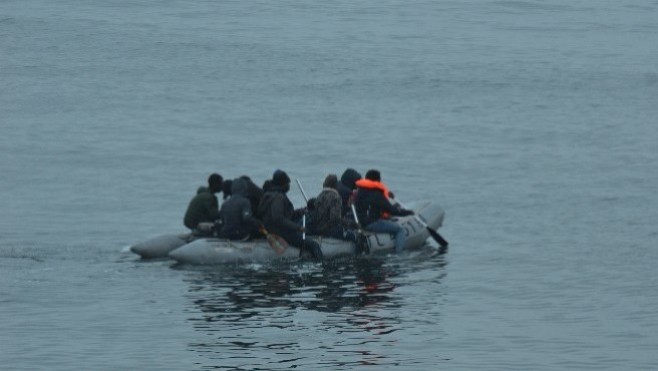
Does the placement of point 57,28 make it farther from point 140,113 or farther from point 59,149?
point 59,149

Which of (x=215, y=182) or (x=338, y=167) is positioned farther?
(x=338, y=167)

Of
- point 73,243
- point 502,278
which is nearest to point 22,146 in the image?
point 73,243

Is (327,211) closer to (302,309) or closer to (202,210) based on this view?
(202,210)

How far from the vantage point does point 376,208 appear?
29906 millimetres

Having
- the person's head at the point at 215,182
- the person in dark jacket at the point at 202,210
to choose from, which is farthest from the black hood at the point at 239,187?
the person in dark jacket at the point at 202,210

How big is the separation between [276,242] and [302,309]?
4.17 meters

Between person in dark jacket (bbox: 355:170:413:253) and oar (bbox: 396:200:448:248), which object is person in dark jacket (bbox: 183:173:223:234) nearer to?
person in dark jacket (bbox: 355:170:413:253)

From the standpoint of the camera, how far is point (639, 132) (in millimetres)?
50531

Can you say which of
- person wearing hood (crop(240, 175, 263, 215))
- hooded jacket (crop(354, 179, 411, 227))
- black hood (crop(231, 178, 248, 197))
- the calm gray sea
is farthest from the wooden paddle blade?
hooded jacket (crop(354, 179, 411, 227))

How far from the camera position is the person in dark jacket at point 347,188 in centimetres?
2986

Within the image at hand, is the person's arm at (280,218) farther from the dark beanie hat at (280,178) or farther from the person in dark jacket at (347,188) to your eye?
the person in dark jacket at (347,188)

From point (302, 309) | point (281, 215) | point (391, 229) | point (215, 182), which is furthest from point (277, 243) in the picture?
point (302, 309)

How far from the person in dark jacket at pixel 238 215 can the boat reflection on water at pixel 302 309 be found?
0.70 meters

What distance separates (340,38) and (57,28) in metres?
15.0
